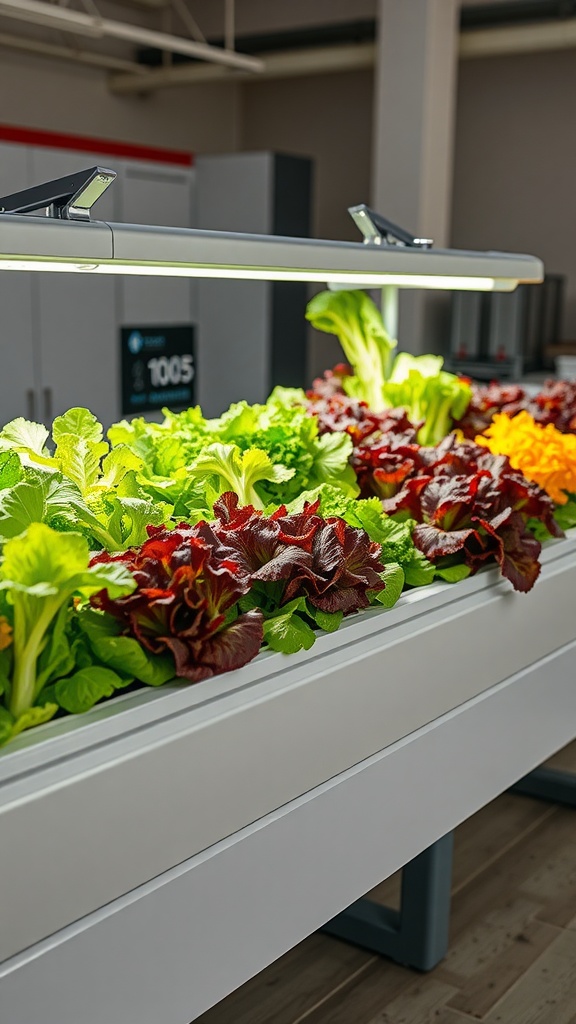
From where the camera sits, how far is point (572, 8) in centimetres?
622

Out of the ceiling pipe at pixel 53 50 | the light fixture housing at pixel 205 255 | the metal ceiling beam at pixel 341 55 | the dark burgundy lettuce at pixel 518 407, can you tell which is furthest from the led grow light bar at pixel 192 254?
the ceiling pipe at pixel 53 50

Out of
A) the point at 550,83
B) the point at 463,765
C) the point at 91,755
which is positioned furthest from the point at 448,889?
the point at 550,83

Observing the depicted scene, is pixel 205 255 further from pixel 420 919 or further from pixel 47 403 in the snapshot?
pixel 47 403

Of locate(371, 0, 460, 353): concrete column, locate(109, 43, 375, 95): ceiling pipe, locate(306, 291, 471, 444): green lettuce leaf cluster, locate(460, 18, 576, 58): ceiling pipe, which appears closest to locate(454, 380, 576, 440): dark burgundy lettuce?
locate(306, 291, 471, 444): green lettuce leaf cluster

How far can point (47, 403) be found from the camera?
5.54 m

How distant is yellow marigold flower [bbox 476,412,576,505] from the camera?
8.19 ft

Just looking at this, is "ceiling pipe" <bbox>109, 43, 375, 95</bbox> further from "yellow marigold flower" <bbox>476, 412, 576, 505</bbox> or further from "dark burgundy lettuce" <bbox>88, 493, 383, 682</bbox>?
"dark burgundy lettuce" <bbox>88, 493, 383, 682</bbox>

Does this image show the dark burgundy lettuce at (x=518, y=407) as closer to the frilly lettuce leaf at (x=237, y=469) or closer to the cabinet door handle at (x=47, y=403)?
the frilly lettuce leaf at (x=237, y=469)

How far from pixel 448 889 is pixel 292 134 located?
23.5ft

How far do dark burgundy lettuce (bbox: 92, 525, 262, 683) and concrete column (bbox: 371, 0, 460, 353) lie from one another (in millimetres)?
5418

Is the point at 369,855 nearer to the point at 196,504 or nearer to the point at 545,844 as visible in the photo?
the point at 196,504

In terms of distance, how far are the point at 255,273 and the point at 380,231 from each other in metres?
0.57

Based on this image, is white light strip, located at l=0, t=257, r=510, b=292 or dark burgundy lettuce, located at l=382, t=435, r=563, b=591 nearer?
white light strip, located at l=0, t=257, r=510, b=292

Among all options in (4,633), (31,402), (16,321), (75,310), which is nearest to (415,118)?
(75,310)
